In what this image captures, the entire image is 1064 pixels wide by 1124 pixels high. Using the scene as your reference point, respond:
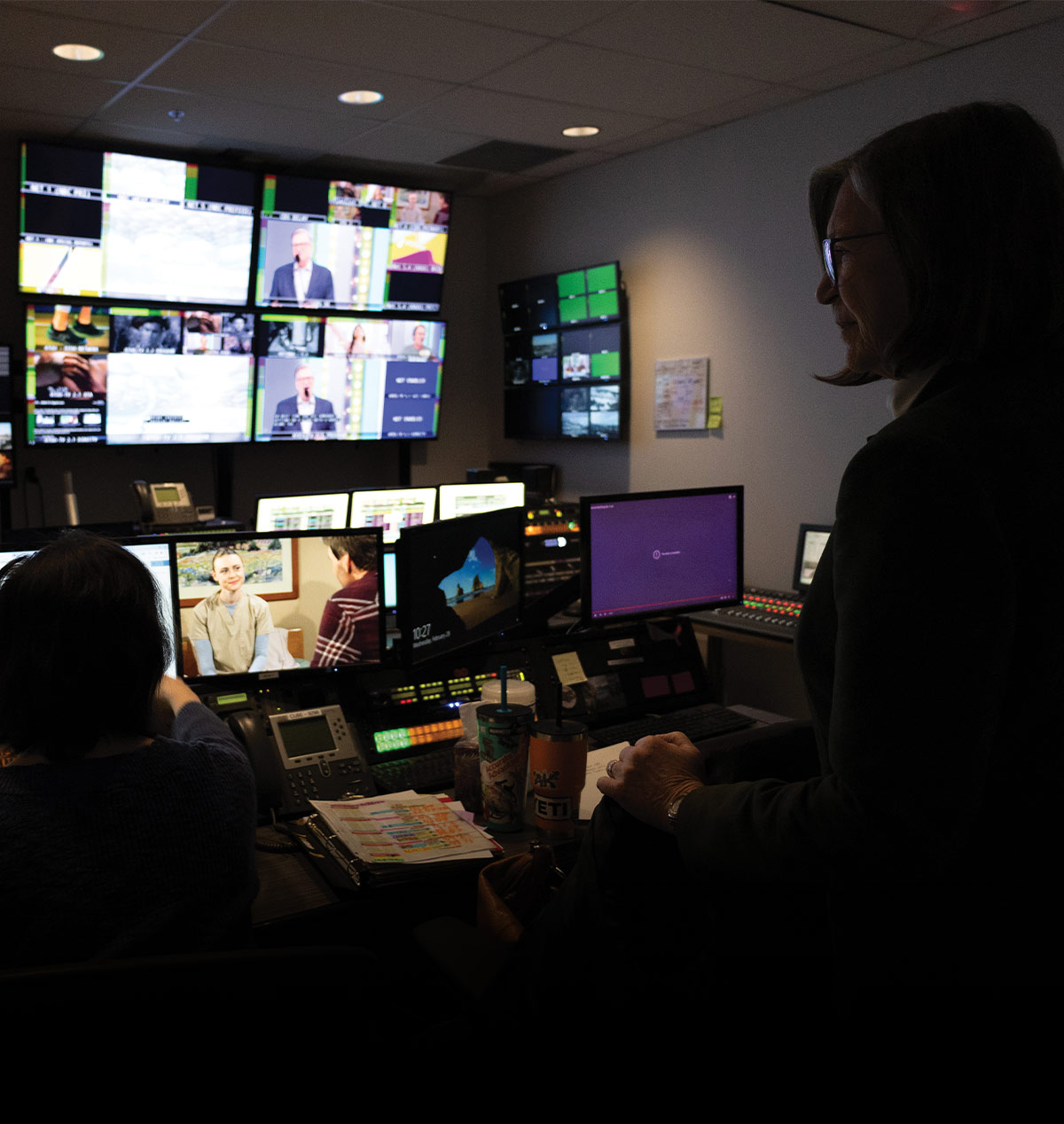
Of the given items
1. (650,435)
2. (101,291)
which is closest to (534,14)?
(650,435)

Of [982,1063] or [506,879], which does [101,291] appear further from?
[982,1063]

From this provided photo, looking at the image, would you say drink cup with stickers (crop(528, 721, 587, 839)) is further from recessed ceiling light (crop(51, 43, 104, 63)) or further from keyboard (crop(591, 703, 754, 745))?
A: recessed ceiling light (crop(51, 43, 104, 63))

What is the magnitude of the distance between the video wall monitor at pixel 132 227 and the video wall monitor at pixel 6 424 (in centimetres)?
33

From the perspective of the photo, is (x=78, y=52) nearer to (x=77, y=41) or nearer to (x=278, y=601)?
(x=77, y=41)

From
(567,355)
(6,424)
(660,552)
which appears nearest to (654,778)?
(660,552)

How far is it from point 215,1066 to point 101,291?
424cm

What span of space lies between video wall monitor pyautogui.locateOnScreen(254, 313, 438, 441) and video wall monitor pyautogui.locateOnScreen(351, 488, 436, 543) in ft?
5.20

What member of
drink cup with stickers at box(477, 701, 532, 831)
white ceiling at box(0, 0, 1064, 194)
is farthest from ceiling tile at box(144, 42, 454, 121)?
drink cup with stickers at box(477, 701, 532, 831)

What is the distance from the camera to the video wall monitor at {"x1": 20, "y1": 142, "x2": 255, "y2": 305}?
4301mm

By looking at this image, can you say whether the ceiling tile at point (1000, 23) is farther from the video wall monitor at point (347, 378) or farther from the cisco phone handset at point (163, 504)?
the cisco phone handset at point (163, 504)

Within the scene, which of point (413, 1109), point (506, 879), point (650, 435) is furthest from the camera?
point (650, 435)

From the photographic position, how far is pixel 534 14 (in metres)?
3.03

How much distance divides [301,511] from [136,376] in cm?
171

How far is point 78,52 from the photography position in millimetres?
3434
